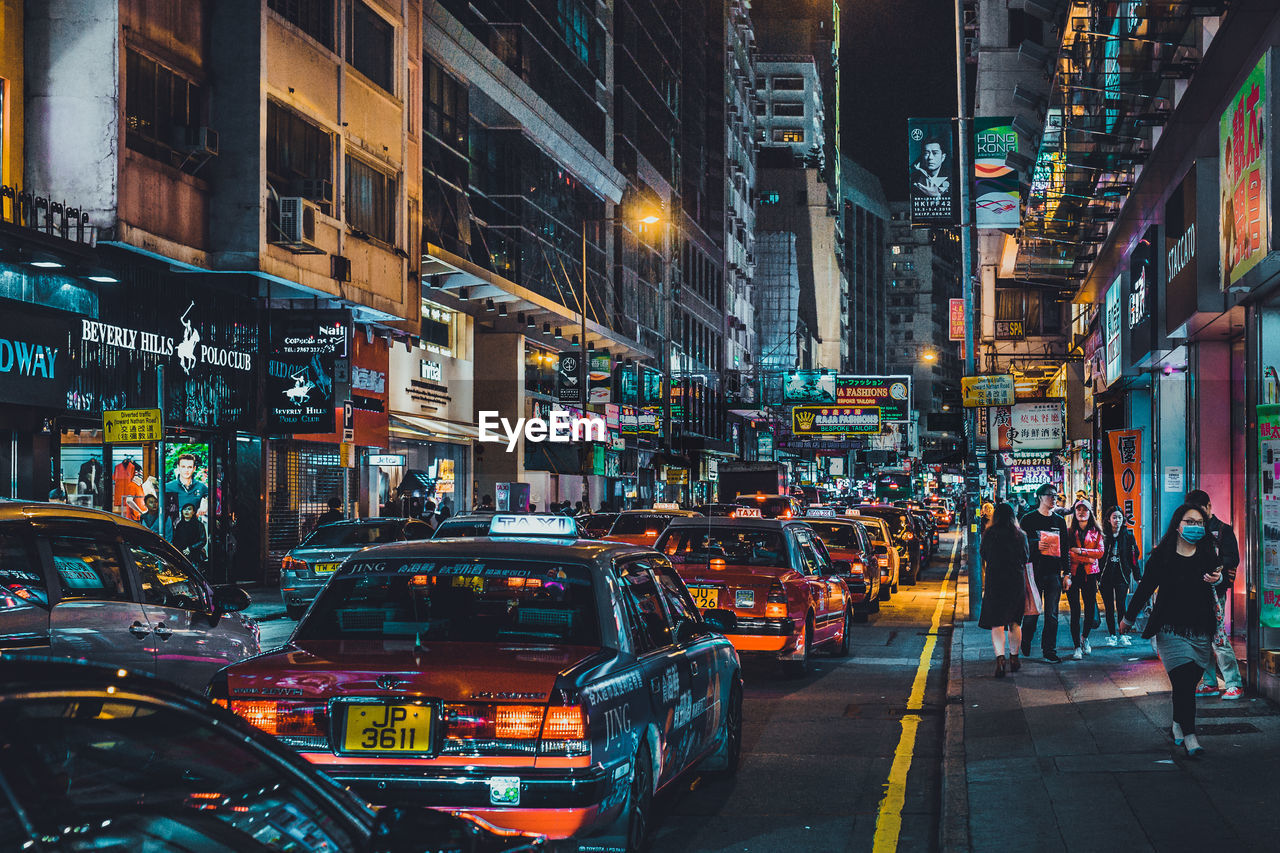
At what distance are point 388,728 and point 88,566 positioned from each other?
3.74m

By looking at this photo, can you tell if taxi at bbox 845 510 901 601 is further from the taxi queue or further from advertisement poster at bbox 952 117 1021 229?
the taxi queue

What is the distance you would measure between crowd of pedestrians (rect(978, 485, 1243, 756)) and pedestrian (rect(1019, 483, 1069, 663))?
0.04ft

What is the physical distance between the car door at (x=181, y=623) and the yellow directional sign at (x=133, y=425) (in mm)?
8203

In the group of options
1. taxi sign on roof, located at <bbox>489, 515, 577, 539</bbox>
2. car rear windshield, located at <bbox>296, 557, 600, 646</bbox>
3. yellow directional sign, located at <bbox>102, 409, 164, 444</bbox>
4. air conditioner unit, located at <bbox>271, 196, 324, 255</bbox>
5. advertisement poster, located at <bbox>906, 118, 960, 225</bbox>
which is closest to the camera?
car rear windshield, located at <bbox>296, 557, 600, 646</bbox>

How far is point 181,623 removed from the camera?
986cm

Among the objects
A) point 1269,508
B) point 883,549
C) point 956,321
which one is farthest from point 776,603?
point 956,321

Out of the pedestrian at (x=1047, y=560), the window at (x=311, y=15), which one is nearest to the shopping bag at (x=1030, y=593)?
the pedestrian at (x=1047, y=560)

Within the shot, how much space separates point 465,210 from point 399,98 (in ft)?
20.9

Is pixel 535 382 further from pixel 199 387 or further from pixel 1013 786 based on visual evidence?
pixel 1013 786

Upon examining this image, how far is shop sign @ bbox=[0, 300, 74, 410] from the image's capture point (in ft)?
66.6

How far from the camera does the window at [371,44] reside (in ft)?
104

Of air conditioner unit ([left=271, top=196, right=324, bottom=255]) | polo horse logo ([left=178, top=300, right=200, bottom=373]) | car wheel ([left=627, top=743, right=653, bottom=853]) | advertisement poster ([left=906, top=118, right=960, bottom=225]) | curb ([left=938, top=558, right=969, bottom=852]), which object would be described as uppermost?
advertisement poster ([left=906, top=118, right=960, bottom=225])

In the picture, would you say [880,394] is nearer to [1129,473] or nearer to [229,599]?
[1129,473]

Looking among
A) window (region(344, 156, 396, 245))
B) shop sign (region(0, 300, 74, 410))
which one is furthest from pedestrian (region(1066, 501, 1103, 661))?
window (region(344, 156, 396, 245))
